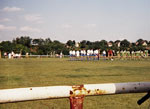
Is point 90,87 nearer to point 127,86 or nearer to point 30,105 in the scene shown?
point 127,86

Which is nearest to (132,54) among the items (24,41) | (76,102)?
(76,102)

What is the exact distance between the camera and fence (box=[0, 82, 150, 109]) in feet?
6.35

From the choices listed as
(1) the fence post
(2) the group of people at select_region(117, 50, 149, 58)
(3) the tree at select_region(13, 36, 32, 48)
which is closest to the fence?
(1) the fence post

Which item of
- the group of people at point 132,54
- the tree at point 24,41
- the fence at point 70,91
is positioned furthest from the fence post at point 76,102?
the tree at point 24,41

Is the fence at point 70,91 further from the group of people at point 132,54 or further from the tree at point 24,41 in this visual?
the tree at point 24,41

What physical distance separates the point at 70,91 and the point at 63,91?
0.21ft

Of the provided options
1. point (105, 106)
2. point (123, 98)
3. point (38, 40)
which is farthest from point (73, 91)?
point (38, 40)

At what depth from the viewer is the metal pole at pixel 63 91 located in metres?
1.93

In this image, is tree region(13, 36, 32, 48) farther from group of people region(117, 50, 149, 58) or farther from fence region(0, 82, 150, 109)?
fence region(0, 82, 150, 109)

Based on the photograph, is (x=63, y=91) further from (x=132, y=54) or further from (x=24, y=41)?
(x=24, y=41)

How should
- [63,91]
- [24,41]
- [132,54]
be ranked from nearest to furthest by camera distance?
1. [63,91]
2. [132,54]
3. [24,41]

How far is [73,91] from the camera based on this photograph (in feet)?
7.01

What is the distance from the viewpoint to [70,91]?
2129mm

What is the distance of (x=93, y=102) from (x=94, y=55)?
1454 inches
